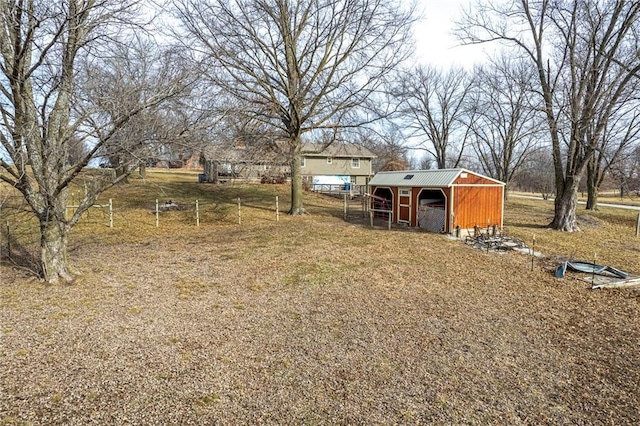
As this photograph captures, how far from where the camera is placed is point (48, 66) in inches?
240

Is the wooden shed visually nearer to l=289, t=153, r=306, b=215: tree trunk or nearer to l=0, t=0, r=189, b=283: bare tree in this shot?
l=289, t=153, r=306, b=215: tree trunk

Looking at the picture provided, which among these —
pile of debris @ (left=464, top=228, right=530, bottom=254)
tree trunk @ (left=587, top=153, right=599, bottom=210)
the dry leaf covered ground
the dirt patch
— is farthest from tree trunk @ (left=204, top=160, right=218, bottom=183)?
tree trunk @ (left=587, top=153, right=599, bottom=210)

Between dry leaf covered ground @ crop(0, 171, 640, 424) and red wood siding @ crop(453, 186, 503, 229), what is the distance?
14.7ft

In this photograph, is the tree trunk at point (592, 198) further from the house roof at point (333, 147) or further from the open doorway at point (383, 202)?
the open doorway at point (383, 202)

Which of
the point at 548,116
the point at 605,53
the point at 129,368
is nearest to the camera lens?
the point at 129,368

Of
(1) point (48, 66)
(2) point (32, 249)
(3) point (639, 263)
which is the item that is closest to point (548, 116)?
(3) point (639, 263)

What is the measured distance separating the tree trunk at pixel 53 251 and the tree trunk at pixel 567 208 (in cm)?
1876

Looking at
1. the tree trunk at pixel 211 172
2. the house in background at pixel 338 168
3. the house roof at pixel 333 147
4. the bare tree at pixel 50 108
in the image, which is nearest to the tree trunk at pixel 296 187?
the house roof at pixel 333 147

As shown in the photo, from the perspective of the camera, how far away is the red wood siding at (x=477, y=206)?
14609mm

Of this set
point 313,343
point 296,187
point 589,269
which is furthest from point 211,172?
point 313,343

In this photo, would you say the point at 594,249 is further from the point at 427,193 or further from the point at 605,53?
the point at 605,53

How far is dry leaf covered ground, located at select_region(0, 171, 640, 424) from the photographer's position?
12.7ft

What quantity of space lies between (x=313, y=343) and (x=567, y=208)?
52.9 feet

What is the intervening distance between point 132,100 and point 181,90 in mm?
864
